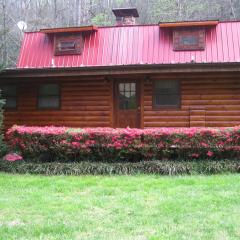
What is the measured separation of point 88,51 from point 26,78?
7.53ft

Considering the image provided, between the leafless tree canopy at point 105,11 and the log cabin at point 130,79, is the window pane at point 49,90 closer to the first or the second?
the log cabin at point 130,79

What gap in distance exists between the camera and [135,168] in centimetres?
971

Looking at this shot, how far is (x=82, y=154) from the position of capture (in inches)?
412

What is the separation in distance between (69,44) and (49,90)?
74.6 inches

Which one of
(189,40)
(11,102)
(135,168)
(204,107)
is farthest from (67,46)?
(135,168)

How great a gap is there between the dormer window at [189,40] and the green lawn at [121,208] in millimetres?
5864

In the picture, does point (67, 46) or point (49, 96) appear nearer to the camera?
point (49, 96)

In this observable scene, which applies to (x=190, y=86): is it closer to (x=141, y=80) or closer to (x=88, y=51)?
(x=141, y=80)

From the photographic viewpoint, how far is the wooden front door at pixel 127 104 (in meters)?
13.1

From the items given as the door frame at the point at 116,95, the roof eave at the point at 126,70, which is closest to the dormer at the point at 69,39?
the door frame at the point at 116,95

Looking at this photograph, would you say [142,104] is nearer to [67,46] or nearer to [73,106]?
[73,106]

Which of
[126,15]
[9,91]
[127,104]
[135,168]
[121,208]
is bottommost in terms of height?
[121,208]

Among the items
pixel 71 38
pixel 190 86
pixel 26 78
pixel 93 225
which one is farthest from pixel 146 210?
pixel 71 38

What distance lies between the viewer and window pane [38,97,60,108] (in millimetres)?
13656
